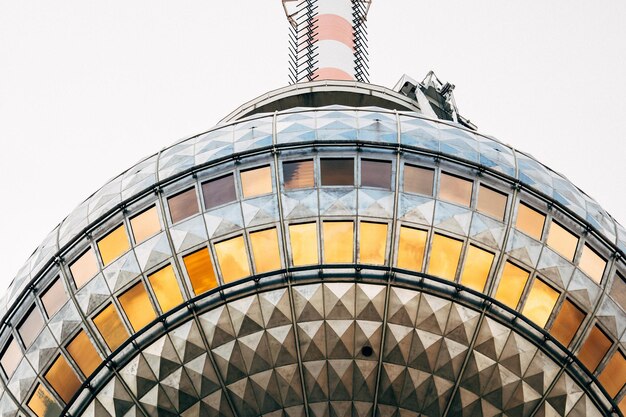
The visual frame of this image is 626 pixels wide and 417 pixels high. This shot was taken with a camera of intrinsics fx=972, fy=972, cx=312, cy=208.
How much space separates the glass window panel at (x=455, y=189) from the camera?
2436cm

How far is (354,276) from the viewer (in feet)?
75.7

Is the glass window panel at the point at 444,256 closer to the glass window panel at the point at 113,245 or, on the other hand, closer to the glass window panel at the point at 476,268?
the glass window panel at the point at 476,268

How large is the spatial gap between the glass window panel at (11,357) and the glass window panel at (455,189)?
1153 cm

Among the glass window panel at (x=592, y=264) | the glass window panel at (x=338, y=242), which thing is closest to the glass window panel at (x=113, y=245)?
the glass window panel at (x=338, y=242)

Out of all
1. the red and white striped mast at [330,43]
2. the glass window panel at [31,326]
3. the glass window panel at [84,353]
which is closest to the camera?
the glass window panel at [84,353]

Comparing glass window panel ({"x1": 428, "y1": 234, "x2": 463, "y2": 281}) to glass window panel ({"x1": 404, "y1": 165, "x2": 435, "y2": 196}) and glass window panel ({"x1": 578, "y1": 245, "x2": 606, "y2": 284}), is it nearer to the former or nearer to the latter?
glass window panel ({"x1": 404, "y1": 165, "x2": 435, "y2": 196})

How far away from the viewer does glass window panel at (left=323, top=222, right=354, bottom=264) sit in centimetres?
2331

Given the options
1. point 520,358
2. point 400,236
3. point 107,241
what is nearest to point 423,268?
point 400,236

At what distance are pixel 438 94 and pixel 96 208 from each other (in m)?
15.1

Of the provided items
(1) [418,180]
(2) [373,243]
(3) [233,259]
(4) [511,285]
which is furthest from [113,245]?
(4) [511,285]

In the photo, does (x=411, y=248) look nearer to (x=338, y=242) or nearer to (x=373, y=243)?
(x=373, y=243)

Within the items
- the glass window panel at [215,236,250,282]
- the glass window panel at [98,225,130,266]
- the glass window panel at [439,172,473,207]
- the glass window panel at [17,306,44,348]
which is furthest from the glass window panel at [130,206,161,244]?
the glass window panel at [439,172,473,207]

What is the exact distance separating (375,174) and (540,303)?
5.14m

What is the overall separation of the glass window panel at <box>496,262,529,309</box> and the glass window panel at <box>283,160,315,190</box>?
17.2ft
